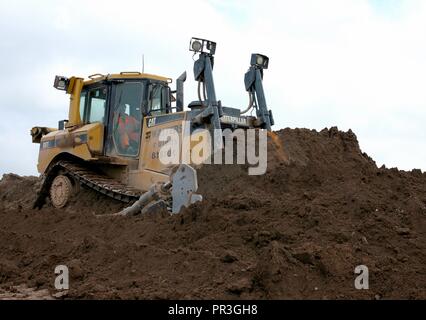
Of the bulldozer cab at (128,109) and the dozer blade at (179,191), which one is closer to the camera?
the dozer blade at (179,191)

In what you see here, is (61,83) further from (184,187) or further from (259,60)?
(184,187)

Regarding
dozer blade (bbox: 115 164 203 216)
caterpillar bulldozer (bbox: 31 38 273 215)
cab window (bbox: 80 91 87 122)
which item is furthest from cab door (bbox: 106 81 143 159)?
dozer blade (bbox: 115 164 203 216)

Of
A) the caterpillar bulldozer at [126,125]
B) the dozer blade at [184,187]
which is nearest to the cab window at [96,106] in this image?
the caterpillar bulldozer at [126,125]

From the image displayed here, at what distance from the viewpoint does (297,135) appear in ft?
32.3

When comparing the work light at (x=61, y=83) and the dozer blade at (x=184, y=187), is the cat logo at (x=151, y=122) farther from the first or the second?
the dozer blade at (x=184, y=187)

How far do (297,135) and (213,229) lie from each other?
308 centimetres

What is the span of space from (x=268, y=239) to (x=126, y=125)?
5.63 meters

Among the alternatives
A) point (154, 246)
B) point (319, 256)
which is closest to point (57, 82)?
point (154, 246)

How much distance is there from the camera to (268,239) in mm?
6637

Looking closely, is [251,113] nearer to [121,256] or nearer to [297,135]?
[297,135]

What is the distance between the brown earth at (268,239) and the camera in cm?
582

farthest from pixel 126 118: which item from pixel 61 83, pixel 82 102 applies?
pixel 61 83

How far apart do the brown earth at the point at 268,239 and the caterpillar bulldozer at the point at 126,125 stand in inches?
51.6
